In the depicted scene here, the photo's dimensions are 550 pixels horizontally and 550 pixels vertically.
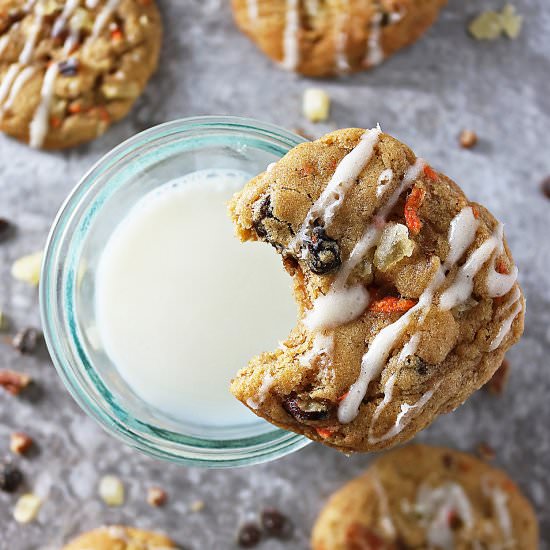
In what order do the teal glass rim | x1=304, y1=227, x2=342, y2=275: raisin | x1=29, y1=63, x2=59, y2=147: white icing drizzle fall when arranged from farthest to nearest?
1. x1=29, y1=63, x2=59, y2=147: white icing drizzle
2. the teal glass rim
3. x1=304, y1=227, x2=342, y2=275: raisin

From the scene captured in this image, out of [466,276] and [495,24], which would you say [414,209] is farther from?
[495,24]

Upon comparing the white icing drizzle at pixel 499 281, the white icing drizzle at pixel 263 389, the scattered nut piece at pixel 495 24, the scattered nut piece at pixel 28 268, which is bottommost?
the scattered nut piece at pixel 28 268

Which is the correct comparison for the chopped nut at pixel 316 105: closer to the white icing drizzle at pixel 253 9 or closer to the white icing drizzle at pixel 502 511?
the white icing drizzle at pixel 253 9

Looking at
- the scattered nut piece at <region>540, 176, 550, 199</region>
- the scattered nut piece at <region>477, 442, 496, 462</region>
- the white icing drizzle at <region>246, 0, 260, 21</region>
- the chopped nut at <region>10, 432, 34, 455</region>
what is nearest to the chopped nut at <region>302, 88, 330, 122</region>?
the white icing drizzle at <region>246, 0, 260, 21</region>

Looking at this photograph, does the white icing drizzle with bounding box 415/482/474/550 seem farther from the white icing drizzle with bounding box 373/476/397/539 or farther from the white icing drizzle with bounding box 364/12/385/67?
the white icing drizzle with bounding box 364/12/385/67

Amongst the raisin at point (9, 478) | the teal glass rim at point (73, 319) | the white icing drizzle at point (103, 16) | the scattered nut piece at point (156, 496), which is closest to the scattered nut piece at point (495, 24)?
the teal glass rim at point (73, 319)

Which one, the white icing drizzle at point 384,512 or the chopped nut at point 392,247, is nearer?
the chopped nut at point 392,247

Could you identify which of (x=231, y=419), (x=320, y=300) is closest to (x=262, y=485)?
(x=231, y=419)
